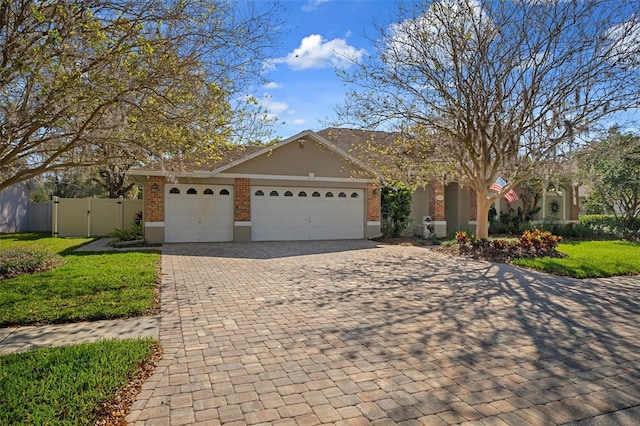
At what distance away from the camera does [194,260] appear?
36.1 ft

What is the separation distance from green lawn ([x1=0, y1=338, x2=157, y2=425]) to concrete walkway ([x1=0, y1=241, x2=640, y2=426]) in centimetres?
30

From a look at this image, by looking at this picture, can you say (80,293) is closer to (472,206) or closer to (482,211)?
(482,211)

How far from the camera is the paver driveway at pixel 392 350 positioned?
3.26 m

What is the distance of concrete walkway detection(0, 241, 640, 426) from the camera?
10.6ft

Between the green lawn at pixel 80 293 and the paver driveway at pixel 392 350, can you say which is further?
the green lawn at pixel 80 293

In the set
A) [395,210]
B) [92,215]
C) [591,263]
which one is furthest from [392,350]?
[92,215]

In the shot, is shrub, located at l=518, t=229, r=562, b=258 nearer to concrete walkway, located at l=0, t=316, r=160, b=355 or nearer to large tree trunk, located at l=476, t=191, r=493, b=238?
large tree trunk, located at l=476, t=191, r=493, b=238

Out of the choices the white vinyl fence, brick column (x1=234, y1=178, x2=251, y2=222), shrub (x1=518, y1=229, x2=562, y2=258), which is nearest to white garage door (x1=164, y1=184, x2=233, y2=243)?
brick column (x1=234, y1=178, x2=251, y2=222)

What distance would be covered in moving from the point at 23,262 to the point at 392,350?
8153 millimetres

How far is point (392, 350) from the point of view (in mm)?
4488

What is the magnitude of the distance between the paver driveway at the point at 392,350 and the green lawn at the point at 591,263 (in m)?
0.70

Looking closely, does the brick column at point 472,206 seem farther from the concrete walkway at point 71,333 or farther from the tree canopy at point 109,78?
the concrete walkway at point 71,333

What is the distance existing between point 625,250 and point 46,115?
15.5 meters

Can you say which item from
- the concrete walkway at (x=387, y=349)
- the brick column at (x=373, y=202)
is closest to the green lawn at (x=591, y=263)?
Answer: the concrete walkway at (x=387, y=349)
